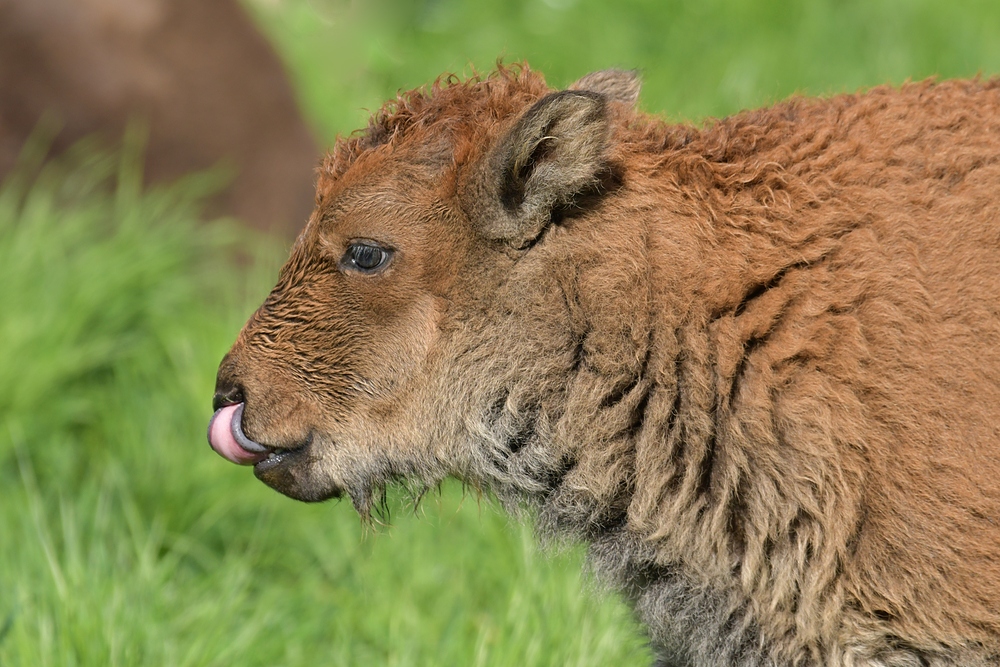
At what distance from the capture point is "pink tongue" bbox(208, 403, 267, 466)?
3.59 meters

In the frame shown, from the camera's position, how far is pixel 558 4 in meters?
9.72

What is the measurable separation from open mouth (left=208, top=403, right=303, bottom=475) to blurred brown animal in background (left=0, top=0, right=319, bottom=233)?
439 centimetres

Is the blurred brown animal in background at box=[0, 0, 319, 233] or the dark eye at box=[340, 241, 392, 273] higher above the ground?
the blurred brown animal in background at box=[0, 0, 319, 233]

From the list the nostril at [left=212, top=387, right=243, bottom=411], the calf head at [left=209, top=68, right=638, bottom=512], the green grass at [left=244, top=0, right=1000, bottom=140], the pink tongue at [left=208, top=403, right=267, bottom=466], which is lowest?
the pink tongue at [left=208, top=403, right=267, bottom=466]

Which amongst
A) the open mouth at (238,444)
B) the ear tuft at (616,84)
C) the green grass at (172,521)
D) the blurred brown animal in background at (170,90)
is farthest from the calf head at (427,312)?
the blurred brown animal in background at (170,90)

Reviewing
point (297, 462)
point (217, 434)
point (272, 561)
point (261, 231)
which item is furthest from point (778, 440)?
point (261, 231)

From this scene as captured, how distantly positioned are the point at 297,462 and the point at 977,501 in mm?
1954

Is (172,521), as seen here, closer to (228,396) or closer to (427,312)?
(228,396)

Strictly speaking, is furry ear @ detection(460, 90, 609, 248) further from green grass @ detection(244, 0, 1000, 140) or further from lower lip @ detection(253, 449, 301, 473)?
green grass @ detection(244, 0, 1000, 140)

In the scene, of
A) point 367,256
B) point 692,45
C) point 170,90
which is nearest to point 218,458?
point 367,256

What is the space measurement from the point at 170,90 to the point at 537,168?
519 centimetres

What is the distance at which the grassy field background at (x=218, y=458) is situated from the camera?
439 cm

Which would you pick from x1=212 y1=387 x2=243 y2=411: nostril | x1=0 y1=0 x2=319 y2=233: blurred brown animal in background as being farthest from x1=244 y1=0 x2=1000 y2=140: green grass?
x1=212 y1=387 x2=243 y2=411: nostril

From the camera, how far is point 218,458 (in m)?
5.87
